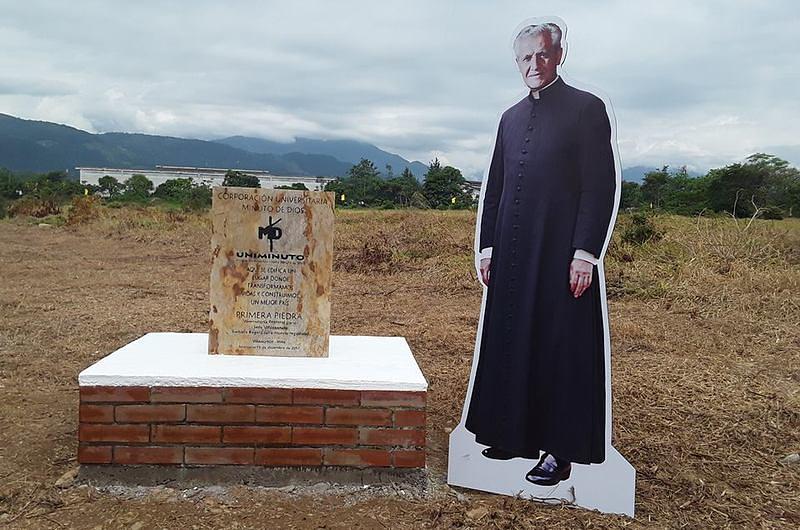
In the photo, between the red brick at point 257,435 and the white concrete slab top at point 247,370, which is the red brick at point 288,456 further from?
the white concrete slab top at point 247,370

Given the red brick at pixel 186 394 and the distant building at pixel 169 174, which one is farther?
the distant building at pixel 169 174

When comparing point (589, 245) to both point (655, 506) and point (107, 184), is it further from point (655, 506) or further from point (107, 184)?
point (107, 184)

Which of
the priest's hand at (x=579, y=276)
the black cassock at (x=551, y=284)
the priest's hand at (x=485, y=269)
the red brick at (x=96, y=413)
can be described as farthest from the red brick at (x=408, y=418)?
the red brick at (x=96, y=413)

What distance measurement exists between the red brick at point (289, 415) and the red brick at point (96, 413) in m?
0.65

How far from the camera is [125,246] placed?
16797mm

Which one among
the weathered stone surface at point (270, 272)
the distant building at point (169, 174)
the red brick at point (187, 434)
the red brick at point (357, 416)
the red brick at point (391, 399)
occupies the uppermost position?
the distant building at point (169, 174)

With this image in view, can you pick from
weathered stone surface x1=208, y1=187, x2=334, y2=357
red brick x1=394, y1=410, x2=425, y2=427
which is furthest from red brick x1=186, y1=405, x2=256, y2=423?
red brick x1=394, y1=410, x2=425, y2=427

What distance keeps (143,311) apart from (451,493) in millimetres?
5711

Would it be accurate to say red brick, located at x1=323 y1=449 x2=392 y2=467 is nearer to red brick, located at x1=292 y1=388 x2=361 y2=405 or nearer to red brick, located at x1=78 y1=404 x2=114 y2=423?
red brick, located at x1=292 y1=388 x2=361 y2=405

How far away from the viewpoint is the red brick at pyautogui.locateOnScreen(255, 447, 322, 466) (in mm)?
3180


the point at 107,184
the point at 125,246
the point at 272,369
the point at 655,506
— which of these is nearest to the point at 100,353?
the point at 272,369

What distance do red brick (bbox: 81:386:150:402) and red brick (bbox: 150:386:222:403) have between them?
0.05 metres

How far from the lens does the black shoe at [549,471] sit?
3230mm

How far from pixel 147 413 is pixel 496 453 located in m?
1.62
